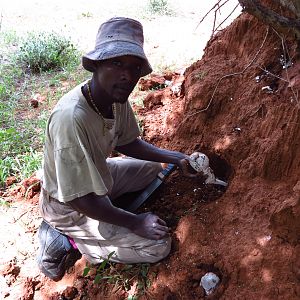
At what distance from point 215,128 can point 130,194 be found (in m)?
0.85

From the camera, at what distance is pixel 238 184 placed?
2479 mm

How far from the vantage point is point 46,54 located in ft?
18.3

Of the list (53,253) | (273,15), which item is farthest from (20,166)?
(273,15)

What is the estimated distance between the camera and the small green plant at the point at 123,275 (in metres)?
2.39

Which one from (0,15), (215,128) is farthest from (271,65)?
(0,15)

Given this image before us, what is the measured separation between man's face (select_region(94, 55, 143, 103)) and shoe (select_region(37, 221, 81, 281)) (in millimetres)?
1111

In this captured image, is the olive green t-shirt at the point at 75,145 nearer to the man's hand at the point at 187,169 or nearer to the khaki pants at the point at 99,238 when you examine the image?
the khaki pants at the point at 99,238

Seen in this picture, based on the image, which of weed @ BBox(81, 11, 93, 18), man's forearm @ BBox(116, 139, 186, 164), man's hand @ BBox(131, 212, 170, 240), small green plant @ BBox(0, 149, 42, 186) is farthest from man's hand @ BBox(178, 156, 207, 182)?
weed @ BBox(81, 11, 93, 18)

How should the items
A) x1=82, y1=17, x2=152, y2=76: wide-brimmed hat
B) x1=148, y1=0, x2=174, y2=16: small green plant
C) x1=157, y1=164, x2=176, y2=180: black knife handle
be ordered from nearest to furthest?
x1=82, y1=17, x2=152, y2=76: wide-brimmed hat < x1=157, y1=164, x2=176, y2=180: black knife handle < x1=148, y1=0, x2=174, y2=16: small green plant

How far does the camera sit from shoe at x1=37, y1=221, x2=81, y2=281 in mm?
2566

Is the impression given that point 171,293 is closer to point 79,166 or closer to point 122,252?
point 122,252

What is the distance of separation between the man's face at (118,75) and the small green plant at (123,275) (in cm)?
107

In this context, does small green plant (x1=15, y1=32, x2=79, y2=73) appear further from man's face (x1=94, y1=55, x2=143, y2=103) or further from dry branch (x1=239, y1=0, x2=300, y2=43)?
dry branch (x1=239, y1=0, x2=300, y2=43)

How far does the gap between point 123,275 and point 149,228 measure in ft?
1.26
